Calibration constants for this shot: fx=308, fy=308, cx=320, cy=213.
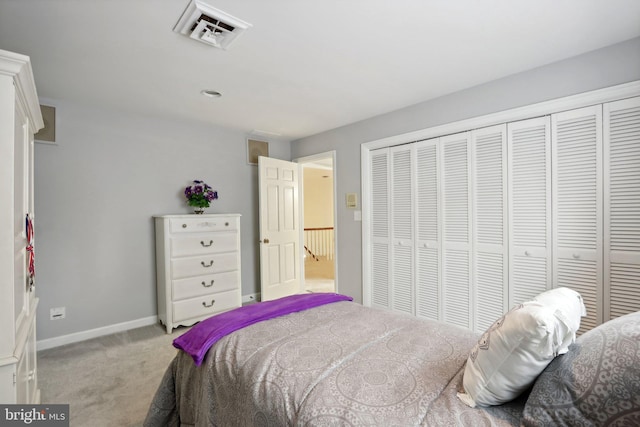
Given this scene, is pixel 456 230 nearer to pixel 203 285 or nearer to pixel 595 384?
pixel 595 384

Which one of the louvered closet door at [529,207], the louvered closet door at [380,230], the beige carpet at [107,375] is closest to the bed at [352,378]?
the beige carpet at [107,375]

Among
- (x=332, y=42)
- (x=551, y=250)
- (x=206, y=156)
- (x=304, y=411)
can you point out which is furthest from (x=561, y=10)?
(x=206, y=156)

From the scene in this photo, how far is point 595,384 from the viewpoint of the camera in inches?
32.6

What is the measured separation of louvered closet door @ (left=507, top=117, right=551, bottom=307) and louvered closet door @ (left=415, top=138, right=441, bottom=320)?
0.67 metres

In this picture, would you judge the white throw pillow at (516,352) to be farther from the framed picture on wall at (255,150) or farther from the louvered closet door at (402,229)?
the framed picture on wall at (255,150)

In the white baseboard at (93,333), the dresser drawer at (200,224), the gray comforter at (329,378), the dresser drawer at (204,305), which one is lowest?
the white baseboard at (93,333)

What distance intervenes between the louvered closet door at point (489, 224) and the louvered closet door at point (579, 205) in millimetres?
372

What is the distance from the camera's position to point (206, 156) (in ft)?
13.1

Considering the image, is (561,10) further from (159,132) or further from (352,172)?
(159,132)

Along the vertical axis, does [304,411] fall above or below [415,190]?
below

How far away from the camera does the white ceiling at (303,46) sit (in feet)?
5.68

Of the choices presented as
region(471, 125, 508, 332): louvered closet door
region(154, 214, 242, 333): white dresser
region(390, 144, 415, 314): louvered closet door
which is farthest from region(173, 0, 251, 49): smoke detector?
region(471, 125, 508, 332): louvered closet door

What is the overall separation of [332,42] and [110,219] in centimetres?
293

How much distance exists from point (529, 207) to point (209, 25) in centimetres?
274
